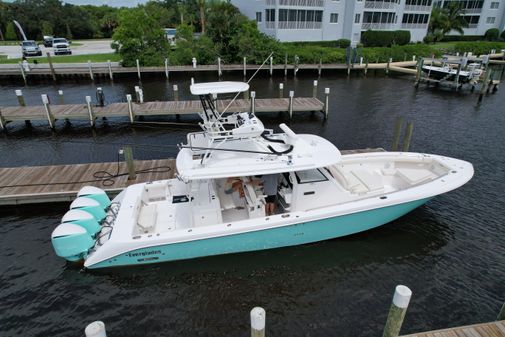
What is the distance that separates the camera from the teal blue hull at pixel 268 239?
8234 mm

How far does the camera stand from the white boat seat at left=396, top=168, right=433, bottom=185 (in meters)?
10.0

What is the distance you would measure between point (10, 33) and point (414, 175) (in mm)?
65238

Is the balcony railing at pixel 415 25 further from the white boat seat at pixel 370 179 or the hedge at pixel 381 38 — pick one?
A: the white boat seat at pixel 370 179

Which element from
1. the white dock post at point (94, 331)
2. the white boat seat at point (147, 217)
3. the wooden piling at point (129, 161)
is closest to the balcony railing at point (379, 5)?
the wooden piling at point (129, 161)

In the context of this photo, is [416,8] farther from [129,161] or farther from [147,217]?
[147,217]

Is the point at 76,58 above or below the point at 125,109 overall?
above

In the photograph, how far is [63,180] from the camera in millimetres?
11516

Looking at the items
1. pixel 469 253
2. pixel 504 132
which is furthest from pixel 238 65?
pixel 469 253

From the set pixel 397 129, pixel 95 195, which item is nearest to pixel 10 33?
pixel 95 195

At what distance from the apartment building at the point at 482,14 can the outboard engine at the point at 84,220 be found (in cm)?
5983

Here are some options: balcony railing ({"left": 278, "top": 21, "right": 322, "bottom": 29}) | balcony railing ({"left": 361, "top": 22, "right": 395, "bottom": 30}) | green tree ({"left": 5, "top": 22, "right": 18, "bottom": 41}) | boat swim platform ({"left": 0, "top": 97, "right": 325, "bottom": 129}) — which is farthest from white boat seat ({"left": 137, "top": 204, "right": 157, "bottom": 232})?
green tree ({"left": 5, "top": 22, "right": 18, "bottom": 41})

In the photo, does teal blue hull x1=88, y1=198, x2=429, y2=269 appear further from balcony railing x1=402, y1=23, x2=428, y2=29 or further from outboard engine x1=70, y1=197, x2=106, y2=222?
balcony railing x1=402, y1=23, x2=428, y2=29

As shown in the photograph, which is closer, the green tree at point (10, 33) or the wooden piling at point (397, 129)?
the wooden piling at point (397, 129)

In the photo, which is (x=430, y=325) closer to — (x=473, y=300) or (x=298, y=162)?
(x=473, y=300)
